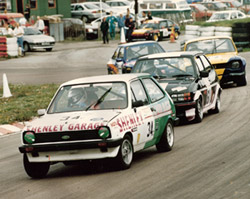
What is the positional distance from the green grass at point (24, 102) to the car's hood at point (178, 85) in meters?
3.94

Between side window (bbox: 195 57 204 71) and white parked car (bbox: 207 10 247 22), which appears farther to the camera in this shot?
white parked car (bbox: 207 10 247 22)

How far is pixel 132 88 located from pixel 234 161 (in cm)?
188

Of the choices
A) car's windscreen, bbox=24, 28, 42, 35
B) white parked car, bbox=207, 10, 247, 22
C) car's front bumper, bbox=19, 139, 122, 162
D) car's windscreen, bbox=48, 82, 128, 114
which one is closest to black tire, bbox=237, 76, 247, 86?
car's windscreen, bbox=48, 82, 128, 114

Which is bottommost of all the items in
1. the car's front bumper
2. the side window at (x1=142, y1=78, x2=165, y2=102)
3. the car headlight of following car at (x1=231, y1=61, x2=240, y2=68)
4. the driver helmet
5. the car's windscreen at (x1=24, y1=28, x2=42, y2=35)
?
the car's windscreen at (x1=24, y1=28, x2=42, y2=35)

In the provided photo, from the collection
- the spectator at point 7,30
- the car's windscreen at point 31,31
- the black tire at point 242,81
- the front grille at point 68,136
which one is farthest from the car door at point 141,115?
the car's windscreen at point 31,31

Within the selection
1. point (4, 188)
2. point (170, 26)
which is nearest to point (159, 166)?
point (4, 188)

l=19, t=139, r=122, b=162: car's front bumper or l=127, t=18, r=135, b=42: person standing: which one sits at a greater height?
l=19, t=139, r=122, b=162: car's front bumper

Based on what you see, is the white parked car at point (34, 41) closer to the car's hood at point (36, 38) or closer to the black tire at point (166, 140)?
the car's hood at point (36, 38)

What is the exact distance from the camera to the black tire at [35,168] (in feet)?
31.3

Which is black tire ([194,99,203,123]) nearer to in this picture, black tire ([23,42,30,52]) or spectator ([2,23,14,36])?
spectator ([2,23,14,36])

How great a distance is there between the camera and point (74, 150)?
30.2 ft

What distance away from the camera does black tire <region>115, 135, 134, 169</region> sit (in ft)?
30.5

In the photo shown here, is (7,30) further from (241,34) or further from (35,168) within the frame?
(35,168)

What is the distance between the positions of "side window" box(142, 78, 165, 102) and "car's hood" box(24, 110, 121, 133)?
141 cm
